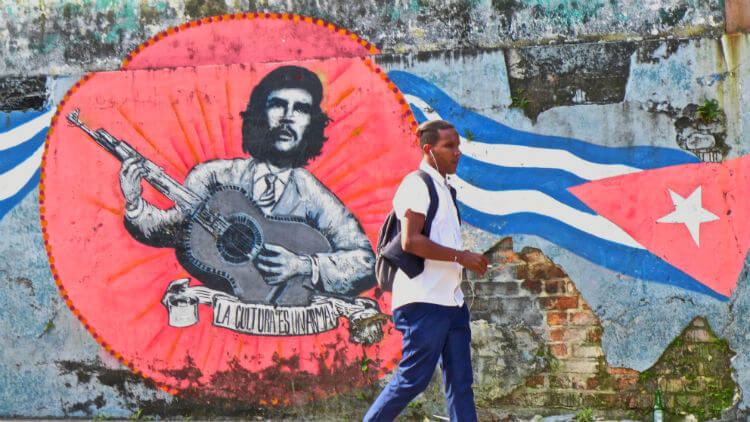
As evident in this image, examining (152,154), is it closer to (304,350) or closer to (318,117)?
(318,117)

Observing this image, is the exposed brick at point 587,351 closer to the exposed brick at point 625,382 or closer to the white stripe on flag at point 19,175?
the exposed brick at point 625,382

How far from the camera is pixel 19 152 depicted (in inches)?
210

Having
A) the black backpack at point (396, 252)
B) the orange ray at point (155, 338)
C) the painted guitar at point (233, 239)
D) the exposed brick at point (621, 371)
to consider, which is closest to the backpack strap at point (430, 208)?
the black backpack at point (396, 252)

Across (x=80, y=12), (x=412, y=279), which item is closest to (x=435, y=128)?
(x=412, y=279)

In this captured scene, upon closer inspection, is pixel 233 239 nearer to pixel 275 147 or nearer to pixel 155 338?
pixel 275 147

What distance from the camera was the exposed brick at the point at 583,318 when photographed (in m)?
4.76

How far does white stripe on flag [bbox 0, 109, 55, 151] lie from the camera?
530 cm

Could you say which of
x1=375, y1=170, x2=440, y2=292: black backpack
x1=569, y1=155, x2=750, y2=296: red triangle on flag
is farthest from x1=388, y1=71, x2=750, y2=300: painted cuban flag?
x1=375, y1=170, x2=440, y2=292: black backpack

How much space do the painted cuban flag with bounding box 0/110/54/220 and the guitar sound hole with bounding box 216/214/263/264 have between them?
1.36m

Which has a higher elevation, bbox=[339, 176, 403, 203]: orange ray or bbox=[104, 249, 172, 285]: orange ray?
bbox=[339, 176, 403, 203]: orange ray

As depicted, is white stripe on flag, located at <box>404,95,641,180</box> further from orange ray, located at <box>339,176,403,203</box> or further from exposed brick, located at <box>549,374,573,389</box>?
exposed brick, located at <box>549,374,573,389</box>

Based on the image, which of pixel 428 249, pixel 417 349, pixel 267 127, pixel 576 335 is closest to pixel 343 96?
pixel 267 127

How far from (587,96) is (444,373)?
6.50 feet

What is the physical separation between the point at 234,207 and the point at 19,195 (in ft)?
4.89
